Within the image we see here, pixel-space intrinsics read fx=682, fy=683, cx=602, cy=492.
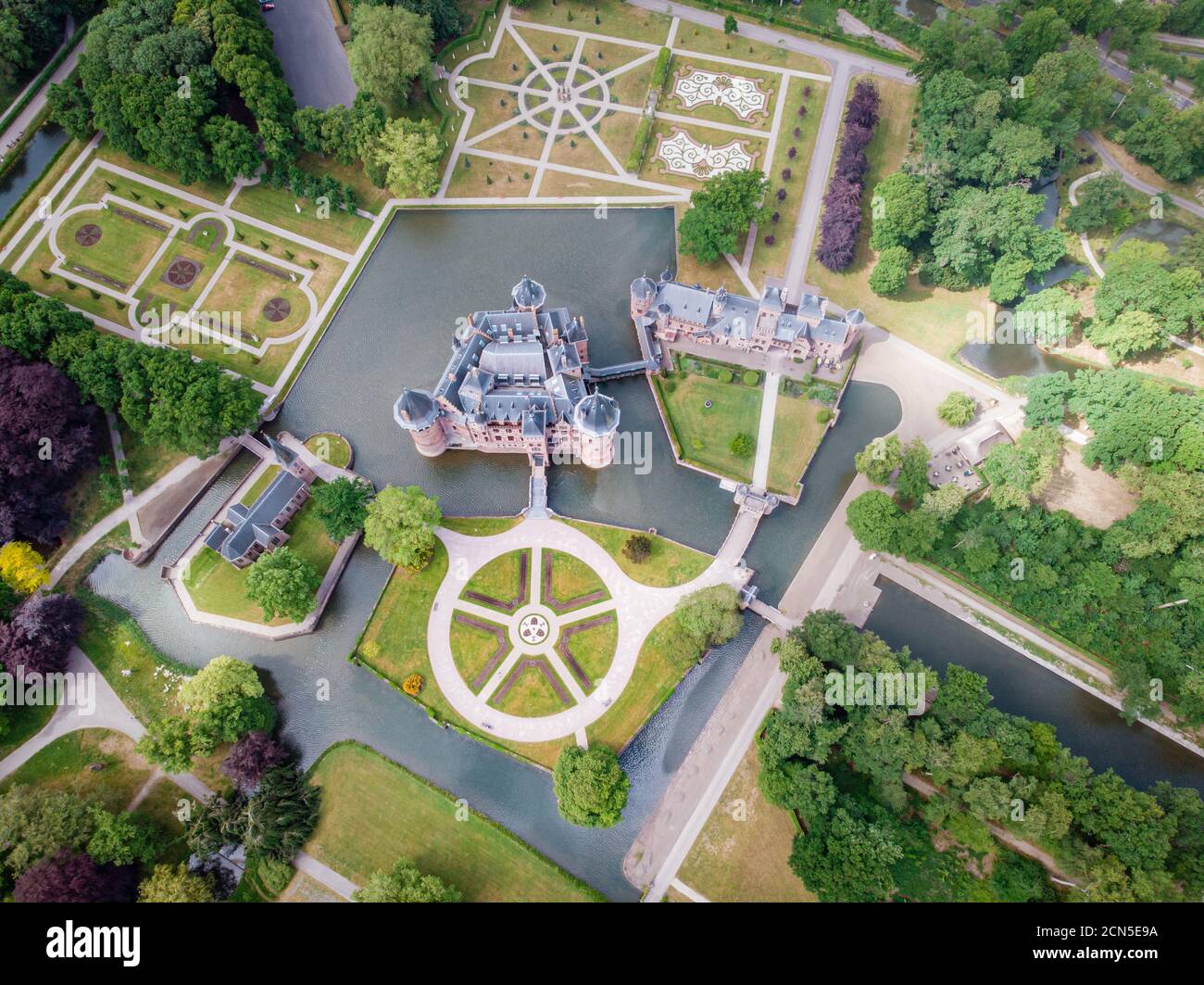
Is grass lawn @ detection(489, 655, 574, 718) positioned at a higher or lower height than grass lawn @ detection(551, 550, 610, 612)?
lower

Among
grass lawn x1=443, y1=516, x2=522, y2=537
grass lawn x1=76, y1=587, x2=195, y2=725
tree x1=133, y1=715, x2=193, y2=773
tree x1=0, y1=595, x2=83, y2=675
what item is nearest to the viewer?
tree x1=133, y1=715, x2=193, y2=773

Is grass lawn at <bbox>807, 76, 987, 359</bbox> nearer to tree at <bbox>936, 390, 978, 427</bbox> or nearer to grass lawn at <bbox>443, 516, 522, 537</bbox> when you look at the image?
tree at <bbox>936, 390, 978, 427</bbox>

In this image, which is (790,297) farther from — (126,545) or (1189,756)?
(126,545)

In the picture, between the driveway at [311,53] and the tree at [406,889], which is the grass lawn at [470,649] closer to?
the tree at [406,889]

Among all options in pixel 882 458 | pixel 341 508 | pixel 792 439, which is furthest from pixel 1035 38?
pixel 341 508

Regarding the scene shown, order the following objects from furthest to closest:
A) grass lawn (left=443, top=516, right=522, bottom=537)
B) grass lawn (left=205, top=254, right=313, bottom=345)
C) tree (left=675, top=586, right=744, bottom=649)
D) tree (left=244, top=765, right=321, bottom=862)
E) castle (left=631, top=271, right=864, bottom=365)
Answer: grass lawn (left=205, top=254, right=313, bottom=345), castle (left=631, top=271, right=864, bottom=365), grass lawn (left=443, top=516, right=522, bottom=537), tree (left=675, top=586, right=744, bottom=649), tree (left=244, top=765, right=321, bottom=862)

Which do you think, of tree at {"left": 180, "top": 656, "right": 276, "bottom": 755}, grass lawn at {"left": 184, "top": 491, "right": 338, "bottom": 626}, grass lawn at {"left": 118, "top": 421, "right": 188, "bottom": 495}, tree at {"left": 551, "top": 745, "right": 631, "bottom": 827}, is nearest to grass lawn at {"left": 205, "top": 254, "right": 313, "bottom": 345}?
grass lawn at {"left": 118, "top": 421, "right": 188, "bottom": 495}

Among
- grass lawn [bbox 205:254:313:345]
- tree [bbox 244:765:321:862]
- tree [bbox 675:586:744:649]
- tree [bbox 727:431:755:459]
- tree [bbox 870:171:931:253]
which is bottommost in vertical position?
tree [bbox 244:765:321:862]
